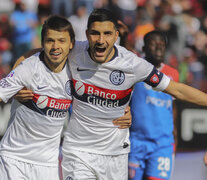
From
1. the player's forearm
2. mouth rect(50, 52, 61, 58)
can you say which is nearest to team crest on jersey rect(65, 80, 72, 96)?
mouth rect(50, 52, 61, 58)

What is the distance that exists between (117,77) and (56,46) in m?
0.66

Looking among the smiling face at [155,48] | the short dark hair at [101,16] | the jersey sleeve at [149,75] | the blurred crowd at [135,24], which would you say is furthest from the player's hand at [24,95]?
the blurred crowd at [135,24]

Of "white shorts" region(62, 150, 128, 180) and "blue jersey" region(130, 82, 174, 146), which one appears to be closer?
"white shorts" region(62, 150, 128, 180)

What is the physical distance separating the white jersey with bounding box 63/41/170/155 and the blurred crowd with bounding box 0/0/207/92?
5.10m

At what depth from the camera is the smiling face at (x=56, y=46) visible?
4262mm

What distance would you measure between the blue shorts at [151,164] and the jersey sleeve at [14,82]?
205 centimetres

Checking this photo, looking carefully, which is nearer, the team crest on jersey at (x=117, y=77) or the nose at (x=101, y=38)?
the nose at (x=101, y=38)

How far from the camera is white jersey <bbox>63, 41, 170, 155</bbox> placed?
14.6ft

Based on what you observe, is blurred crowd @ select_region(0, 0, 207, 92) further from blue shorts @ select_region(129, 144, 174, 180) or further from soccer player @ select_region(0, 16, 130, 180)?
soccer player @ select_region(0, 16, 130, 180)

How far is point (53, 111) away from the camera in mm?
4383

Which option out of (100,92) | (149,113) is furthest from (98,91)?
(149,113)

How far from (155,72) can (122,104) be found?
45cm

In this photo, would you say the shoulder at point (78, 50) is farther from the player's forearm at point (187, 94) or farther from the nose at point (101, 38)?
the player's forearm at point (187, 94)

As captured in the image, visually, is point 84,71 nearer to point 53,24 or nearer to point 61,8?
point 53,24
